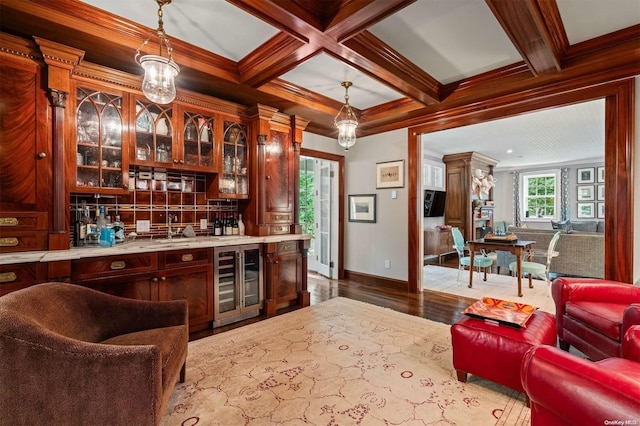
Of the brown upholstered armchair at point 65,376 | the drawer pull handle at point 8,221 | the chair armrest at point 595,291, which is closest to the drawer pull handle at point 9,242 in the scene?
the drawer pull handle at point 8,221

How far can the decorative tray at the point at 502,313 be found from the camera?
196cm

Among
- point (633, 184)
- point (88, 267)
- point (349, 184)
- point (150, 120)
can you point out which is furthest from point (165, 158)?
point (633, 184)

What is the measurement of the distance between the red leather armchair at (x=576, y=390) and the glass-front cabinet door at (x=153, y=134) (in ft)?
10.8

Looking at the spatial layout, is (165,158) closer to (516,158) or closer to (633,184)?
(633,184)

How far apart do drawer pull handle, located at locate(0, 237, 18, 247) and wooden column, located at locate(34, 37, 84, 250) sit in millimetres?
200

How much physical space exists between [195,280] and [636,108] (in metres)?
4.73

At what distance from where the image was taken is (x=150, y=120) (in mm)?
2947

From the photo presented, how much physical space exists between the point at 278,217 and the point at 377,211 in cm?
193

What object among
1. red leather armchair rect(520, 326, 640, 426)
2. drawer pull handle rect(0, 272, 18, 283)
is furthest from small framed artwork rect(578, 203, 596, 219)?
drawer pull handle rect(0, 272, 18, 283)

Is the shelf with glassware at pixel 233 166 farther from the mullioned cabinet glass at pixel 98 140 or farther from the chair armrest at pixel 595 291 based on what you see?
the chair armrest at pixel 595 291

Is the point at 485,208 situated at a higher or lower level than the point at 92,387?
higher

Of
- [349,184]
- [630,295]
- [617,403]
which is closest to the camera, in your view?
[617,403]

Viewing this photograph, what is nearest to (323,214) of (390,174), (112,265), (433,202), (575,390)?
(390,174)

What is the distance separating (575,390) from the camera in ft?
3.39
